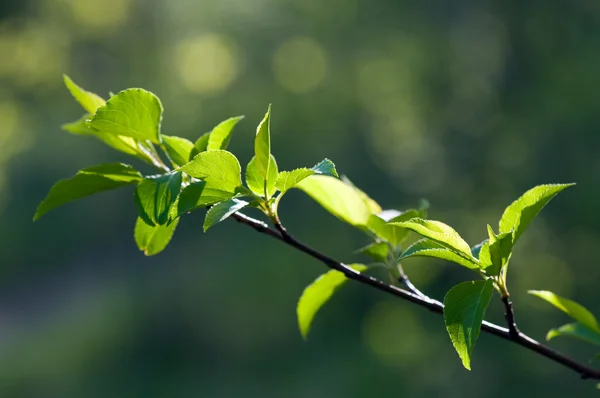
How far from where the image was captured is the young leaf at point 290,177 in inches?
13.6

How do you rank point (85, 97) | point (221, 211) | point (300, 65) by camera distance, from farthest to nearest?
point (300, 65), point (85, 97), point (221, 211)

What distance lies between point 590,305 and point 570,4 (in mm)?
1683

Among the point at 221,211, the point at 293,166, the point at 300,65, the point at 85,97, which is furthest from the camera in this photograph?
the point at 300,65

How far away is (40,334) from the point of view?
15.6 feet

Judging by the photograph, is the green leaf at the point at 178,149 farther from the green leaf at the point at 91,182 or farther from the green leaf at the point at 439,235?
the green leaf at the point at 439,235

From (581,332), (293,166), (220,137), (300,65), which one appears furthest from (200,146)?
(300,65)

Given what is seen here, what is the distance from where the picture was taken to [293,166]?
14.8 ft

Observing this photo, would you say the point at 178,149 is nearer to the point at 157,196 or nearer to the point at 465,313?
the point at 157,196

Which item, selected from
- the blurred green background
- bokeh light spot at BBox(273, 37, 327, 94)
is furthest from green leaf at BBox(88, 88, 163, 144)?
bokeh light spot at BBox(273, 37, 327, 94)

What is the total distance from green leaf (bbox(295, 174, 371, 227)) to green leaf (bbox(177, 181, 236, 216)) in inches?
4.1

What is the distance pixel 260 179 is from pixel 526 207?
14cm

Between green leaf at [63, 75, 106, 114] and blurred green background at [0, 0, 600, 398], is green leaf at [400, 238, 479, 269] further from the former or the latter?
blurred green background at [0, 0, 600, 398]

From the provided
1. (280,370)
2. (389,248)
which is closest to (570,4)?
(280,370)

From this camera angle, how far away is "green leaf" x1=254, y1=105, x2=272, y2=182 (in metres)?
0.34
